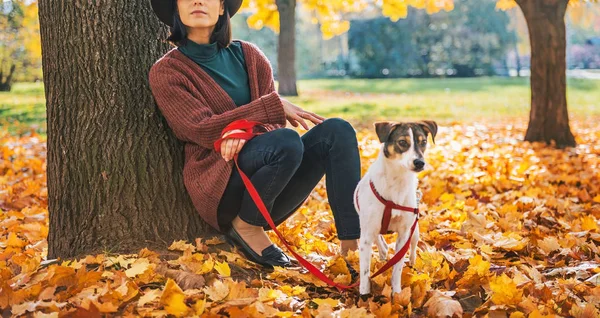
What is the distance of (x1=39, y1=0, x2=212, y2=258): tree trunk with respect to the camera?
3.24 meters

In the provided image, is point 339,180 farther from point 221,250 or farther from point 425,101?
point 425,101

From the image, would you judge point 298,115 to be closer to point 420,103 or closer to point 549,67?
point 549,67

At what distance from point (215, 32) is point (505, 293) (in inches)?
77.5

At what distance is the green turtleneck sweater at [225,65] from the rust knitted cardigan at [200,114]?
6 cm

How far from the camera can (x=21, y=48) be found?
17.4 meters

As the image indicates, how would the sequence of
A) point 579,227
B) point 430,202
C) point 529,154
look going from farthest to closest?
point 529,154
point 430,202
point 579,227

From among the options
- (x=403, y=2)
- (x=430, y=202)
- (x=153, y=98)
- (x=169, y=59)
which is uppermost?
(x=403, y=2)

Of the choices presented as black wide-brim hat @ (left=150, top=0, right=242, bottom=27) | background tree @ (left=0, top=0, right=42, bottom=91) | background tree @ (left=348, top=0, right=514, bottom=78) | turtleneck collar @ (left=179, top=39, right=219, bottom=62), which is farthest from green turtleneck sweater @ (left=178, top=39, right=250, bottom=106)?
background tree @ (left=348, top=0, right=514, bottom=78)

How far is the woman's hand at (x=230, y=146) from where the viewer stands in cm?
308

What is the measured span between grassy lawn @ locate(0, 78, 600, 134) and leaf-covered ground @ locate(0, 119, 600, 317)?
24.9 ft

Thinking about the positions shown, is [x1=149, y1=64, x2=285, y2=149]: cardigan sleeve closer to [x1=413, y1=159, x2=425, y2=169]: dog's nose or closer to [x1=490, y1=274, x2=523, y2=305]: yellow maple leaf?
[x1=413, y1=159, x2=425, y2=169]: dog's nose

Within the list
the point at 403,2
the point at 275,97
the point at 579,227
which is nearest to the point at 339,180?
the point at 275,97

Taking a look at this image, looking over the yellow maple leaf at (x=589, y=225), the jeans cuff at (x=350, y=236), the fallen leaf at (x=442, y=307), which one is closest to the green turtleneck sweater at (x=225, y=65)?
the jeans cuff at (x=350, y=236)

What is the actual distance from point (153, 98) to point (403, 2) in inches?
437
